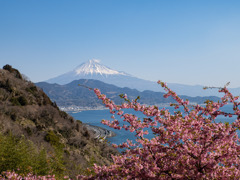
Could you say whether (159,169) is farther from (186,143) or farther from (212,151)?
(212,151)

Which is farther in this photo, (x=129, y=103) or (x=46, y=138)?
(x=46, y=138)

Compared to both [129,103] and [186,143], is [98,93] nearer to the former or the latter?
[129,103]

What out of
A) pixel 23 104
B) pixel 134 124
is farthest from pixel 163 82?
pixel 23 104

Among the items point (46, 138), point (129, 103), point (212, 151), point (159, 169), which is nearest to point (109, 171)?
point (159, 169)

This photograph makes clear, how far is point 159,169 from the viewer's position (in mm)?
5875

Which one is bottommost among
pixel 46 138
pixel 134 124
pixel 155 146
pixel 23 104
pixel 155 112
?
pixel 46 138

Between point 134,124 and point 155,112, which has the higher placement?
point 155,112

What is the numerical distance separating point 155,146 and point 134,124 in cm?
93

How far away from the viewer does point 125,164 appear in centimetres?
638

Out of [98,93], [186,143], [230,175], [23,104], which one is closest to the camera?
[230,175]

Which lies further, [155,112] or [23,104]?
[23,104]

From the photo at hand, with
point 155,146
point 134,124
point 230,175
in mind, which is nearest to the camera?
point 230,175

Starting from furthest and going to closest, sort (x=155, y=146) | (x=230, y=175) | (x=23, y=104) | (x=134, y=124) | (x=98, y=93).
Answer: (x=23, y=104), (x=98, y=93), (x=134, y=124), (x=155, y=146), (x=230, y=175)

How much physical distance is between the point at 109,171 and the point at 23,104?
29020mm
